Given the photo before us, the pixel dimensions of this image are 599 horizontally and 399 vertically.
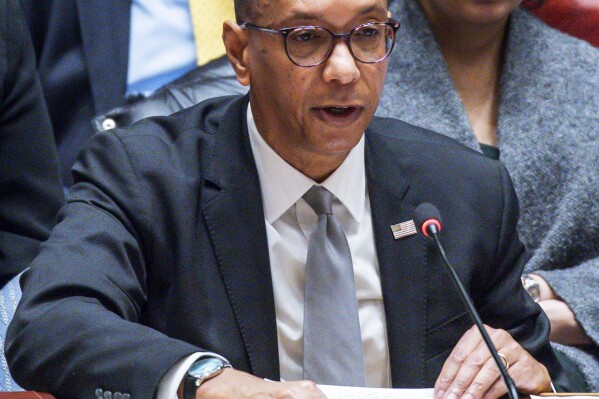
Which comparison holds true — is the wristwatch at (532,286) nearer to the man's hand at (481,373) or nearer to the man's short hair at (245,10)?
the man's hand at (481,373)

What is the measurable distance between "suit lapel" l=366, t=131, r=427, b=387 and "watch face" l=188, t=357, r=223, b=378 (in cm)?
32

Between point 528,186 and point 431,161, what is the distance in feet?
1.46

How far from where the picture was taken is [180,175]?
4.84ft

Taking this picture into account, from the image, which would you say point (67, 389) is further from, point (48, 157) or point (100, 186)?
point (48, 157)

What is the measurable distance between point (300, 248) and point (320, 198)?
69 millimetres

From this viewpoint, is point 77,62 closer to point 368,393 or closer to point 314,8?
point 314,8

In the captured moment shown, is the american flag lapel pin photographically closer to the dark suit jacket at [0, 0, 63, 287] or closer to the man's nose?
the man's nose

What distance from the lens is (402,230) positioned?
1.51 metres

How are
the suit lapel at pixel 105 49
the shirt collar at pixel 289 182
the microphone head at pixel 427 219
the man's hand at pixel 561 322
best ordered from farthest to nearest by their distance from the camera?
the suit lapel at pixel 105 49 < the man's hand at pixel 561 322 < the shirt collar at pixel 289 182 < the microphone head at pixel 427 219

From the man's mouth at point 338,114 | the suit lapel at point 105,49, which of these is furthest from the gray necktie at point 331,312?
the suit lapel at point 105,49

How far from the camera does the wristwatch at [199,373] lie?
1188mm

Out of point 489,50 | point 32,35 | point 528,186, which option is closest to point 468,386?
point 528,186

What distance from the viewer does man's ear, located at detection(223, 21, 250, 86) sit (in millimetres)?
1498

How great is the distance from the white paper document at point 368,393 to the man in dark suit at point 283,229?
2cm
